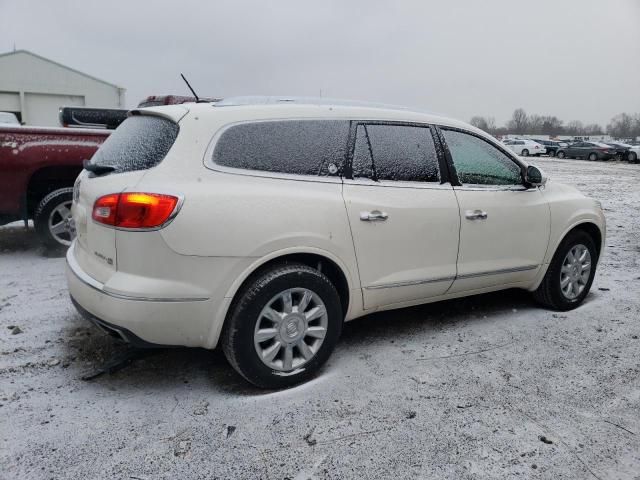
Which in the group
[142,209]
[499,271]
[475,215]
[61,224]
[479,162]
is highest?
[479,162]

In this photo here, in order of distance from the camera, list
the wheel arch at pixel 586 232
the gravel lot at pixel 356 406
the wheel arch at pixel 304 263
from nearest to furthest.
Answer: the gravel lot at pixel 356 406, the wheel arch at pixel 304 263, the wheel arch at pixel 586 232

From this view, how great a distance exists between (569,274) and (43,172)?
5.55 meters

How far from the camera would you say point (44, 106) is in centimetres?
3531

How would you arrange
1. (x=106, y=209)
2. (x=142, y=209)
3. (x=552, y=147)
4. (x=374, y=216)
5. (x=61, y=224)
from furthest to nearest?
1. (x=552, y=147)
2. (x=61, y=224)
3. (x=374, y=216)
4. (x=106, y=209)
5. (x=142, y=209)

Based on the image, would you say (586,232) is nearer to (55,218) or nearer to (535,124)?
(55,218)

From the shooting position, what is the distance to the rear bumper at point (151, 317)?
258 centimetres

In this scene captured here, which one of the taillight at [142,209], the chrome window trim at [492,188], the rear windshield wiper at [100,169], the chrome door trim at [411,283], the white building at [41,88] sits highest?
the white building at [41,88]

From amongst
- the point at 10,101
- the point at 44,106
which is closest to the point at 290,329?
the point at 10,101

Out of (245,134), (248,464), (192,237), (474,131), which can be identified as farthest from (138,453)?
(474,131)

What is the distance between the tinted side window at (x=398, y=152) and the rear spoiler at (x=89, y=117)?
236 inches

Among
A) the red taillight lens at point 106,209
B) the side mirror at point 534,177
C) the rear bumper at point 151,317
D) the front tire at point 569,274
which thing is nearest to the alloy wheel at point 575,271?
the front tire at point 569,274

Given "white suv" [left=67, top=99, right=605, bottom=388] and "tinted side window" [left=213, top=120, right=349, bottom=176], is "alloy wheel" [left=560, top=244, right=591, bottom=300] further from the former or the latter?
"tinted side window" [left=213, top=120, right=349, bottom=176]

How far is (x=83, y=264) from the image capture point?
9.74ft

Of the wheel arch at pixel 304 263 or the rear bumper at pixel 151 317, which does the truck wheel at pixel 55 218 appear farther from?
the wheel arch at pixel 304 263
